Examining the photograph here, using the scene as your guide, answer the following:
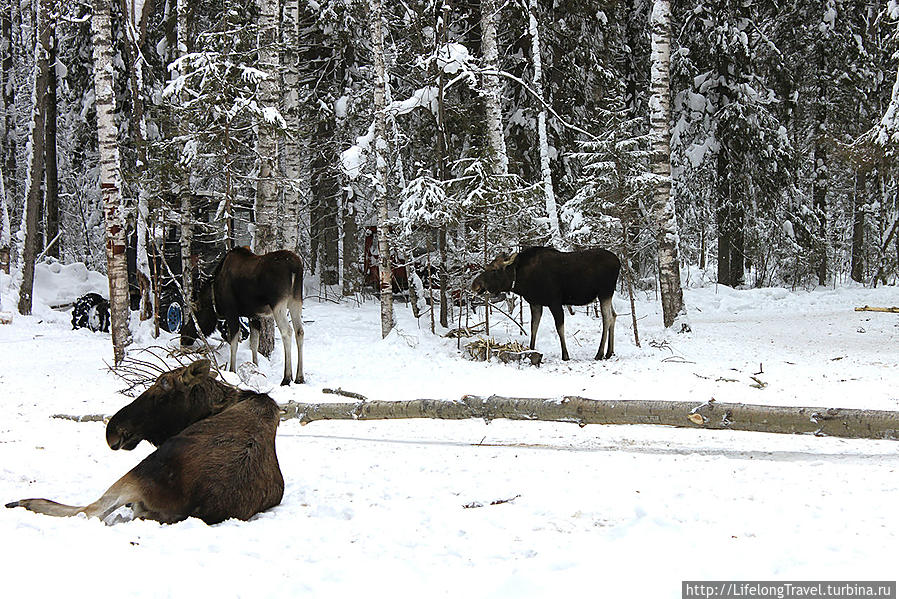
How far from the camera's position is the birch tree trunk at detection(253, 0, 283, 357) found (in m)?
12.6

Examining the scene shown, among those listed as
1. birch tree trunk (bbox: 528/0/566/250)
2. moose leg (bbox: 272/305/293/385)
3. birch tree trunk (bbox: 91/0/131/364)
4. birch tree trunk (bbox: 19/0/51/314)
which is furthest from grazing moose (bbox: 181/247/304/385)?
birch tree trunk (bbox: 19/0/51/314)

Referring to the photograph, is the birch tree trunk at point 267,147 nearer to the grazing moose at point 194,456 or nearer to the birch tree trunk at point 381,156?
the birch tree trunk at point 381,156

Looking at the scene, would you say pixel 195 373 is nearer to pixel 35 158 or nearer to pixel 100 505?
pixel 100 505

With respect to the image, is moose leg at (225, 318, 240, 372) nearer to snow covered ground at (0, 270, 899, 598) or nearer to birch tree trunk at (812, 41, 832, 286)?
snow covered ground at (0, 270, 899, 598)

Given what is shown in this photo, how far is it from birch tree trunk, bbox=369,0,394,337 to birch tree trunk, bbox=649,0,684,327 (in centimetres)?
556

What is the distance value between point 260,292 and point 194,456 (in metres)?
7.14

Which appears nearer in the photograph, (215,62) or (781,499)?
(781,499)

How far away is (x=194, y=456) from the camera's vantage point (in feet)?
14.0

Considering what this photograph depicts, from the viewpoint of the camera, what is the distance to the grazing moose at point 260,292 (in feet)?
36.2

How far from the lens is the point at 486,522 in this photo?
4188mm

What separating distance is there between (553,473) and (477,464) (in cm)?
73

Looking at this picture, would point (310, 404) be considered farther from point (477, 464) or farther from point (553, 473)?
point (553, 473)

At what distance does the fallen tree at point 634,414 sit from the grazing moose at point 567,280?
5.61 meters

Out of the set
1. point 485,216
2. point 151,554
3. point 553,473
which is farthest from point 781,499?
point 485,216
